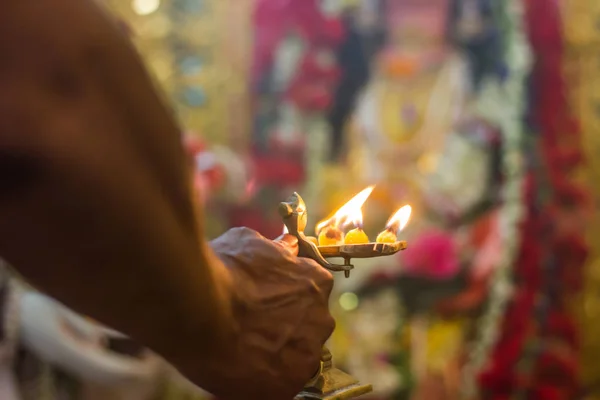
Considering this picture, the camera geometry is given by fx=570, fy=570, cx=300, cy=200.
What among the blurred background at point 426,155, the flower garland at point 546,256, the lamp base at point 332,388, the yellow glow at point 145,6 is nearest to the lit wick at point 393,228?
the lamp base at point 332,388

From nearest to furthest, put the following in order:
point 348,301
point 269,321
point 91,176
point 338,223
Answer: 1. point 91,176
2. point 269,321
3. point 338,223
4. point 348,301

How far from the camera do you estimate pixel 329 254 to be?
0.54 m

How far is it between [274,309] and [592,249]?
1292mm

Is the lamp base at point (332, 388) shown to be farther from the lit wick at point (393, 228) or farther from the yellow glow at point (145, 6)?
the yellow glow at point (145, 6)

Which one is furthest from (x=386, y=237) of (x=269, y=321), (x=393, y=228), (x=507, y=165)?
(x=507, y=165)

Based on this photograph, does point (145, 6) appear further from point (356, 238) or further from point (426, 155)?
point (356, 238)

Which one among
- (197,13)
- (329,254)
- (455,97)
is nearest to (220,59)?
(197,13)

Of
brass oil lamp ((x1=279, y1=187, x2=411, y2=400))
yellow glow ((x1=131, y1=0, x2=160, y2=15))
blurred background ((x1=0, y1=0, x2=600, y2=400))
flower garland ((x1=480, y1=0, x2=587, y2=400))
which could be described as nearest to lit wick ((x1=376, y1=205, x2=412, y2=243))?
brass oil lamp ((x1=279, y1=187, x2=411, y2=400))

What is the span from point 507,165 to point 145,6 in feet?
3.41

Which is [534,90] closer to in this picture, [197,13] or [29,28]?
[197,13]

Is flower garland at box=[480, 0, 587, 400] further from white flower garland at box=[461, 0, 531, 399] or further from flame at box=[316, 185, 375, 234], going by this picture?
flame at box=[316, 185, 375, 234]

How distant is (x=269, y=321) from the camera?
46 centimetres

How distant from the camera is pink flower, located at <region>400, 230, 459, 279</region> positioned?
4.79 feet

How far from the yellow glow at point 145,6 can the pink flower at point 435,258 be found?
0.92 metres
